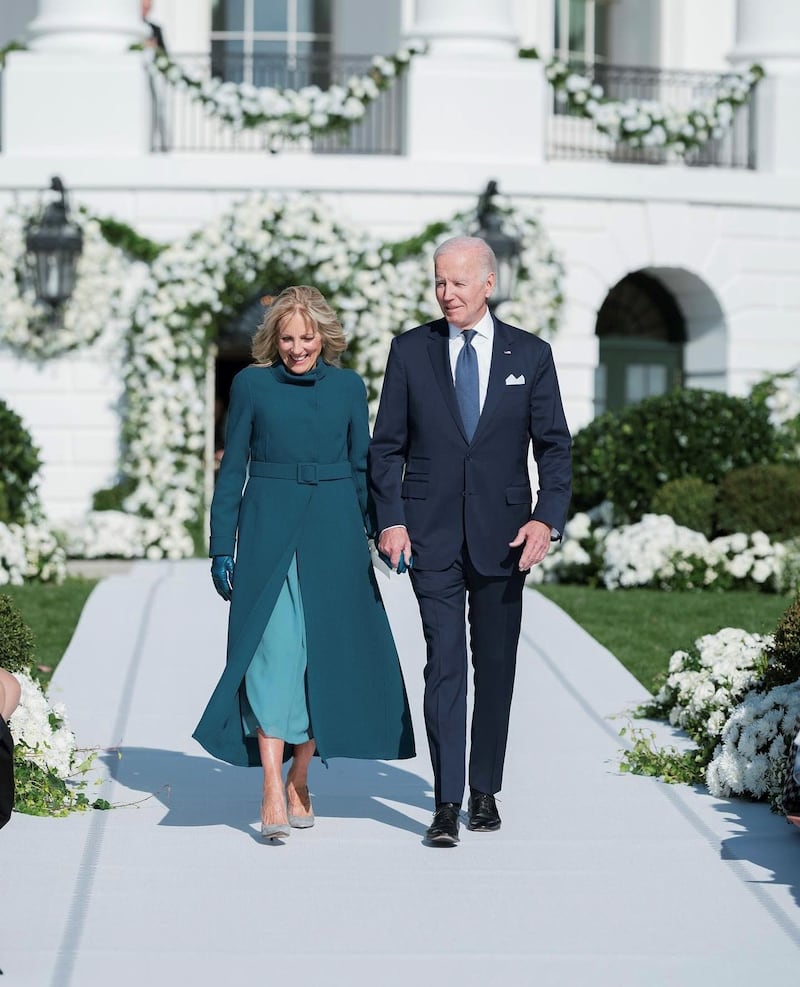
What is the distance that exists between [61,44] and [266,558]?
436 inches

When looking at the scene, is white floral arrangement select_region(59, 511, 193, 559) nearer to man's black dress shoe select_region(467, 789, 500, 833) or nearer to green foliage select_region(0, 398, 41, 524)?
green foliage select_region(0, 398, 41, 524)

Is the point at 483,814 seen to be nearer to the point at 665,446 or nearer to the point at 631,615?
the point at 631,615

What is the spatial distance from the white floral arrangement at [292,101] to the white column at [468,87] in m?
0.29

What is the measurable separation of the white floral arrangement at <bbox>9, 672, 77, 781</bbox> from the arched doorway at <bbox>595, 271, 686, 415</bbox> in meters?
11.3

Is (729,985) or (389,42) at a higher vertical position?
(389,42)

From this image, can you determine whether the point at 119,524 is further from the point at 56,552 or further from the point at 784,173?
the point at 784,173

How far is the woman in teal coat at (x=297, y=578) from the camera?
6383 millimetres

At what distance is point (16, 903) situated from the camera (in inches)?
220

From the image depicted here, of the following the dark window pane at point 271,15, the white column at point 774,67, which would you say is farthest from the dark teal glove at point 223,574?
the dark window pane at point 271,15

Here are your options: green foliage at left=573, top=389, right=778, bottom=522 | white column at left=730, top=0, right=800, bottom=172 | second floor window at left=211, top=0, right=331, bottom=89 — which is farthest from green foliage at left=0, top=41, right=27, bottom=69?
white column at left=730, top=0, right=800, bottom=172

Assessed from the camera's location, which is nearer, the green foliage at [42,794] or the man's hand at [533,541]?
the man's hand at [533,541]

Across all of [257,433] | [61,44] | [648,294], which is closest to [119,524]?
[61,44]

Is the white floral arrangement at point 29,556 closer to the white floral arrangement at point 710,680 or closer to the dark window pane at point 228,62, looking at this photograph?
the white floral arrangement at point 710,680

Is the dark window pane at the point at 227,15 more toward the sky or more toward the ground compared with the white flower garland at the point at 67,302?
more toward the sky
